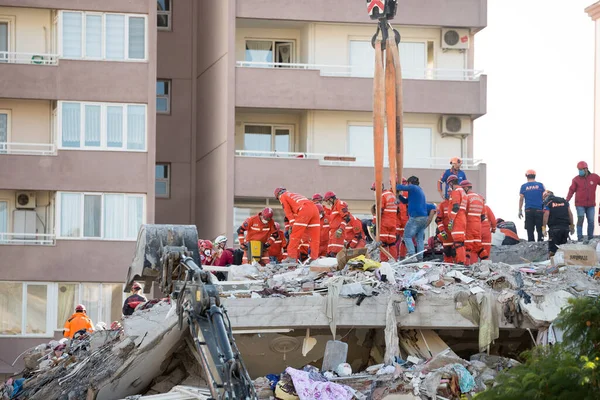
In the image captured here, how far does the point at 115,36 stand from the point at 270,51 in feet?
15.0

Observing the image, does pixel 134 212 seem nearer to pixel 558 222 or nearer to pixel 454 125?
pixel 454 125

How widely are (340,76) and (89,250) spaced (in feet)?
27.5

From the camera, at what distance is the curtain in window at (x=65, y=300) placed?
1458 inches

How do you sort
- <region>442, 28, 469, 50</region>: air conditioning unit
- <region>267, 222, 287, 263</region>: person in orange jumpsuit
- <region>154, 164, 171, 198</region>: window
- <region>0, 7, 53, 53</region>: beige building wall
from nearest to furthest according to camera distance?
<region>267, 222, 287, 263</region>: person in orange jumpsuit, <region>0, 7, 53, 53</region>: beige building wall, <region>442, 28, 469, 50</region>: air conditioning unit, <region>154, 164, 171, 198</region>: window

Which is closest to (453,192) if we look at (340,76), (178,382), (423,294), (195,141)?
(423,294)

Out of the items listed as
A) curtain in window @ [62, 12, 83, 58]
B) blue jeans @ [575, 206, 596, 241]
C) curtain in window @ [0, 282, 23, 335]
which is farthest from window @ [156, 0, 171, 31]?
blue jeans @ [575, 206, 596, 241]

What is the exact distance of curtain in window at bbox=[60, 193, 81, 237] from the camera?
1484 inches

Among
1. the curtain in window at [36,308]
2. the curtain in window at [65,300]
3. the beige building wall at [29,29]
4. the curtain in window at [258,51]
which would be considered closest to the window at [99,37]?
the beige building wall at [29,29]

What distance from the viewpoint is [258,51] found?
40.2m

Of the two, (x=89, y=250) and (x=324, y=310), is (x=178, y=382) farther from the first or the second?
(x=89, y=250)

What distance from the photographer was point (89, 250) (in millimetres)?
37469

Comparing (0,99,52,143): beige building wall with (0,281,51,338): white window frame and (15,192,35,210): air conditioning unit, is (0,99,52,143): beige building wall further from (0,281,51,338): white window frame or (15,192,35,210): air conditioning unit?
(0,281,51,338): white window frame

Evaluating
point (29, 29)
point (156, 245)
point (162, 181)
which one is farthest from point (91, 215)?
point (156, 245)

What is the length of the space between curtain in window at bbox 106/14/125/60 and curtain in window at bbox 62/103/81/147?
173cm
